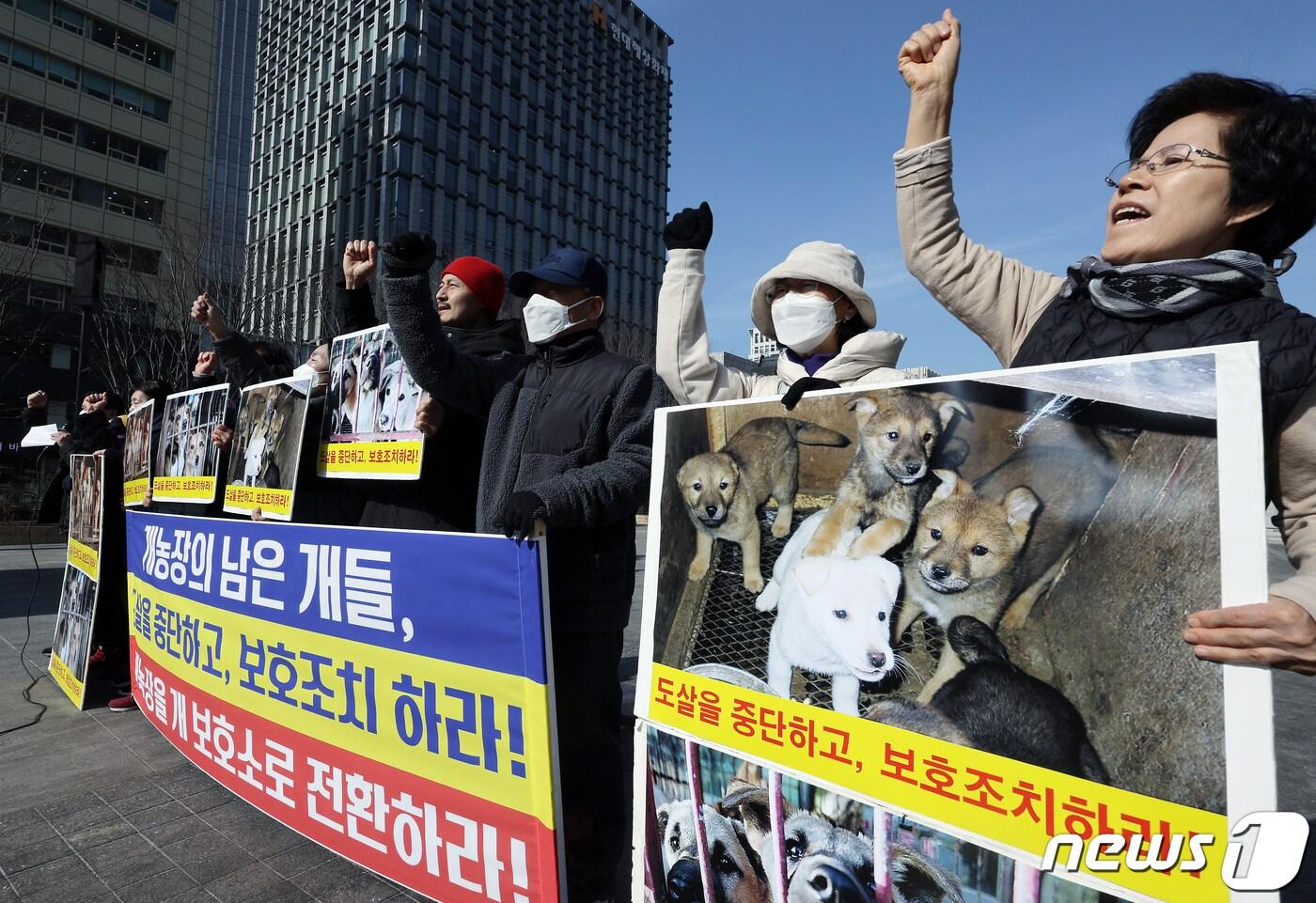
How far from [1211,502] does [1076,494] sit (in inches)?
6.8

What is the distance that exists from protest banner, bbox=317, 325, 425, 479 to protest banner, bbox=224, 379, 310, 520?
0.12m

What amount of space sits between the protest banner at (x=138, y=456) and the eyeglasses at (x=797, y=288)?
389 cm

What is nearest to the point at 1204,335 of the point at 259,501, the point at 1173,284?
the point at 1173,284

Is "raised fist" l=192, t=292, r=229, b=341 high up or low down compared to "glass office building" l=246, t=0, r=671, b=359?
down

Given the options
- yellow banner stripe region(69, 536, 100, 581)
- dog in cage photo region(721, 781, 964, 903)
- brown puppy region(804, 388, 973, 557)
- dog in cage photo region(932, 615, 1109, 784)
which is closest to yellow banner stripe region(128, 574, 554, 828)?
dog in cage photo region(721, 781, 964, 903)

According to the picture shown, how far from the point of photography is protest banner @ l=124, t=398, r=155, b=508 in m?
4.19

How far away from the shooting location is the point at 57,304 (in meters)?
24.4

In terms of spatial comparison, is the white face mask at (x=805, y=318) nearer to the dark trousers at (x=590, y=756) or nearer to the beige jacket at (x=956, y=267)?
the beige jacket at (x=956, y=267)

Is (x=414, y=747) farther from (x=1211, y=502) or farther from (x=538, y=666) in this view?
(x=1211, y=502)

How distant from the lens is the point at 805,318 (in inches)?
81.5

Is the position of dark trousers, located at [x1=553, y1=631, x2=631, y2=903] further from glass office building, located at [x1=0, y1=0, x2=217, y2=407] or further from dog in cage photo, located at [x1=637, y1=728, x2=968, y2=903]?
glass office building, located at [x1=0, y1=0, x2=217, y2=407]

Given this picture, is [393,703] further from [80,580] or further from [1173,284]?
[80,580]

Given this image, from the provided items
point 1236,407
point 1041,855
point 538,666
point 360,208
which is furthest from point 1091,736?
point 360,208

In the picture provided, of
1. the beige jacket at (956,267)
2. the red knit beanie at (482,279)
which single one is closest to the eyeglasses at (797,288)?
the beige jacket at (956,267)
